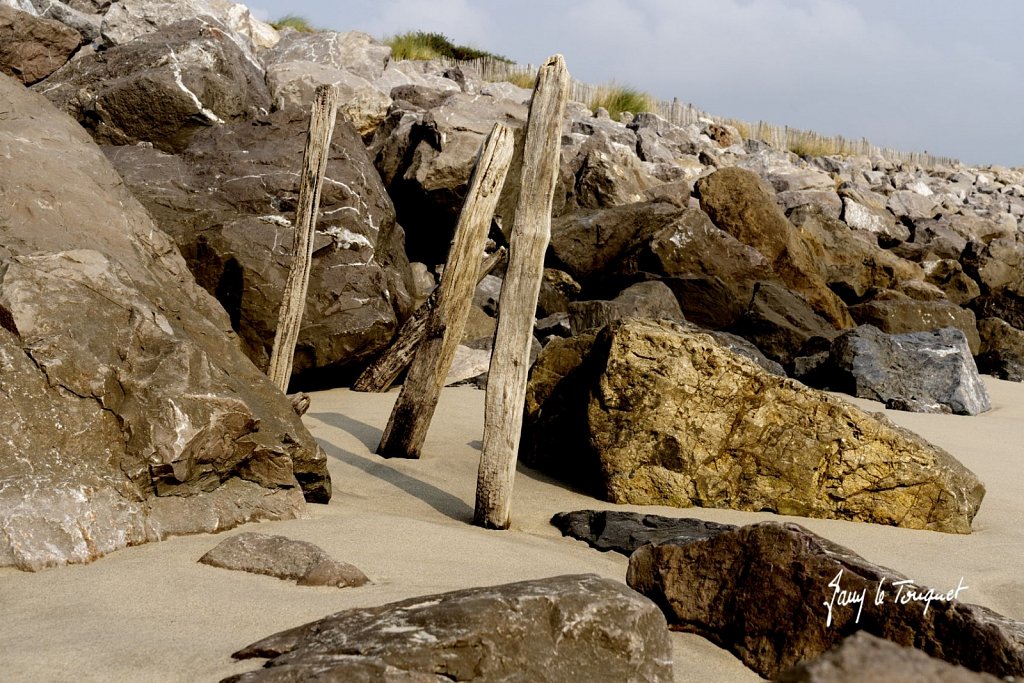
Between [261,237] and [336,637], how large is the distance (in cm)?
662

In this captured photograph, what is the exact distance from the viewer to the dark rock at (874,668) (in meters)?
1.27

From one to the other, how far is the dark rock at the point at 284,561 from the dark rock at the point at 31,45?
11999 mm

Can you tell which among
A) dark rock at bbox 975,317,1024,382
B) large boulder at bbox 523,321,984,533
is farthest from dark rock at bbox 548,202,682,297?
large boulder at bbox 523,321,984,533

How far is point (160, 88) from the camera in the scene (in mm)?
11289

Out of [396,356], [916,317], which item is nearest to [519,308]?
[396,356]

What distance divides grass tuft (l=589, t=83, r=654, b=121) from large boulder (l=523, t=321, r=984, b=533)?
2234cm

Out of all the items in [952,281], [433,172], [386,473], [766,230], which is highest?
[952,281]

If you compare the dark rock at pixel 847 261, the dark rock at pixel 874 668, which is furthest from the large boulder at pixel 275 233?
the dark rock at pixel 847 261

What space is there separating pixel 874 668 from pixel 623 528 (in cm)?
349

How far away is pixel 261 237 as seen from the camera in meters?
8.66

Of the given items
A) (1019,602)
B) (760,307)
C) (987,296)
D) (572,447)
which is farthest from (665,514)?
(987,296)

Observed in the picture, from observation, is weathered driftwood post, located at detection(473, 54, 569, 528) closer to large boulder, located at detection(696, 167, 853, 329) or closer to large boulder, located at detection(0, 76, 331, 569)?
large boulder, located at detection(0, 76, 331, 569)

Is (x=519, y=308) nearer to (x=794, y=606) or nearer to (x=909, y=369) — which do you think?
(x=794, y=606)

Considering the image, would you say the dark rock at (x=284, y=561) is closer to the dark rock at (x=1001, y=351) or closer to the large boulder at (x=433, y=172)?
the large boulder at (x=433, y=172)
